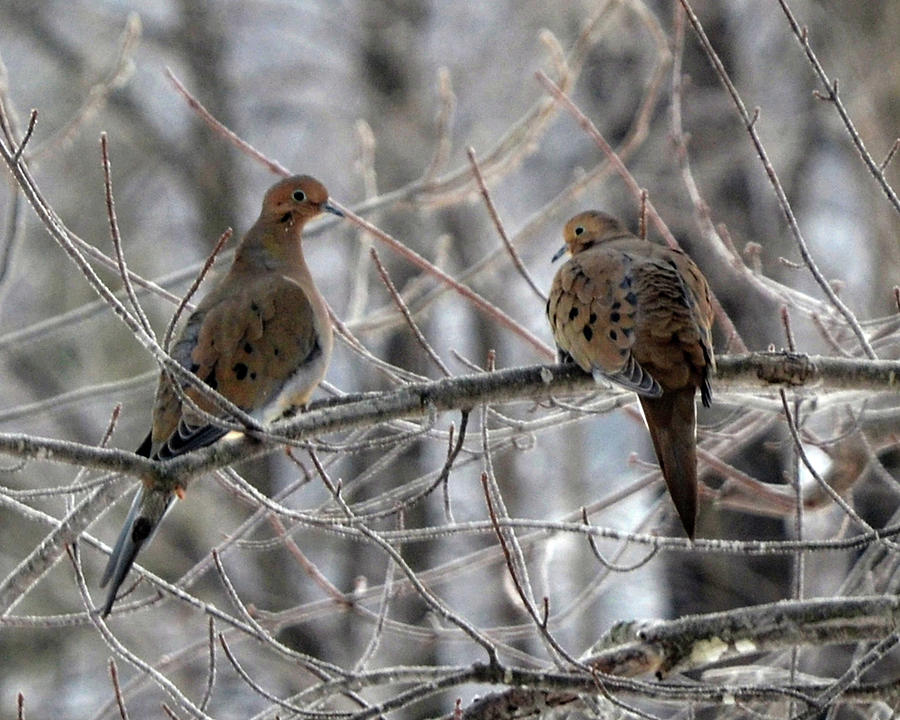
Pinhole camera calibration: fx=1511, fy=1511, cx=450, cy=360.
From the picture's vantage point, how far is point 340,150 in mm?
12844

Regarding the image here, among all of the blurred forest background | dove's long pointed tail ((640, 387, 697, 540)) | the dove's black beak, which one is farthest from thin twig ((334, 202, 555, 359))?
the blurred forest background

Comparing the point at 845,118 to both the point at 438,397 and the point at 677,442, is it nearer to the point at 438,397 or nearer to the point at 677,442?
the point at 677,442

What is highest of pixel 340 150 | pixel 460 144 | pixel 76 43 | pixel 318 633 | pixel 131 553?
pixel 76 43

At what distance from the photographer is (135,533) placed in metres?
3.48

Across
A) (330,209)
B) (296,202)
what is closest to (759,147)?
(330,209)

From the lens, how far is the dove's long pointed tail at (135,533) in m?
3.42

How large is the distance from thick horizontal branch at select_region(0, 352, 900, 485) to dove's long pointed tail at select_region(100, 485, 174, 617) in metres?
0.12

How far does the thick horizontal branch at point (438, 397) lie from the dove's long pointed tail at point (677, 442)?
0.40ft

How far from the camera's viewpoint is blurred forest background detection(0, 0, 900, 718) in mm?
8844

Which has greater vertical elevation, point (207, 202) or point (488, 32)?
point (488, 32)

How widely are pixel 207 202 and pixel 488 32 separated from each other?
2671mm

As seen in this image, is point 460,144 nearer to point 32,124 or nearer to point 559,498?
point 559,498

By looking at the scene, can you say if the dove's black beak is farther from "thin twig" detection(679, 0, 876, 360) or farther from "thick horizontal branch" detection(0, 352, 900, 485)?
"thin twig" detection(679, 0, 876, 360)

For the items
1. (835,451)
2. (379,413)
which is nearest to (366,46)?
(835,451)
